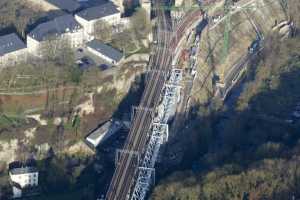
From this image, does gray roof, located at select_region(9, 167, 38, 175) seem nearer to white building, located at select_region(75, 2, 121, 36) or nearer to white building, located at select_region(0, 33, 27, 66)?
white building, located at select_region(0, 33, 27, 66)

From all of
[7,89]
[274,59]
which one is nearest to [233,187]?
[7,89]

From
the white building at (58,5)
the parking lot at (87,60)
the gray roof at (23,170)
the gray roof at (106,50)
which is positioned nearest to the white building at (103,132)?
the parking lot at (87,60)

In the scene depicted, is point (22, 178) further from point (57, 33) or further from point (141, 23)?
point (141, 23)

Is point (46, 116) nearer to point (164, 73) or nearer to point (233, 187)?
point (164, 73)

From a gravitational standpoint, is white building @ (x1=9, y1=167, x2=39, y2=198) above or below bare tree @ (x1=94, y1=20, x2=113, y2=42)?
below

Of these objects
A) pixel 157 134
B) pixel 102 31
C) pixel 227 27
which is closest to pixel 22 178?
pixel 157 134

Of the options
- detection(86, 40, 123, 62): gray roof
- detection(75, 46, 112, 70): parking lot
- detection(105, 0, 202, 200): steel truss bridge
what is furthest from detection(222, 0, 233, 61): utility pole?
detection(75, 46, 112, 70): parking lot
